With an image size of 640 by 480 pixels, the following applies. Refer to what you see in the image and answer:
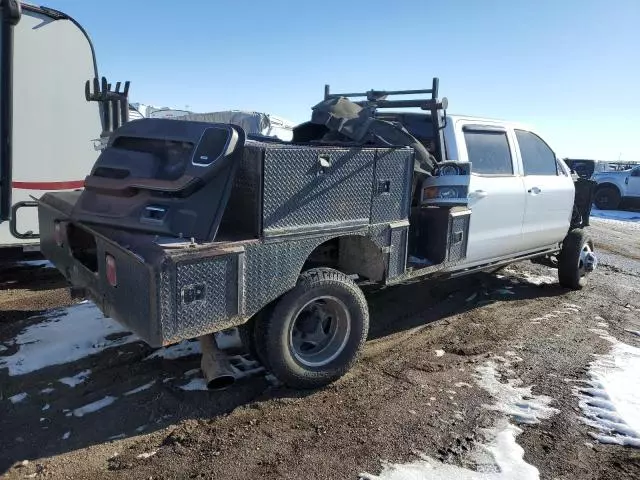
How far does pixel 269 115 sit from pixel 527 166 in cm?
1501

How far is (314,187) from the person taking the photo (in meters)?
3.84

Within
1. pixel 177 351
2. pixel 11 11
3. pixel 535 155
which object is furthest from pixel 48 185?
pixel 535 155

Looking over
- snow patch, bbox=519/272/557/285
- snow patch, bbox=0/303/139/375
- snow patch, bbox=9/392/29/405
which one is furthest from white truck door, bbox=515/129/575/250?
snow patch, bbox=9/392/29/405

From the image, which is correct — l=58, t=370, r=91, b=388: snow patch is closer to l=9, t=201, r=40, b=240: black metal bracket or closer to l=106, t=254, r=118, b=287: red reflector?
l=106, t=254, r=118, b=287: red reflector

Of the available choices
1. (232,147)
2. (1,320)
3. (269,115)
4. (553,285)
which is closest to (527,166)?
(553,285)

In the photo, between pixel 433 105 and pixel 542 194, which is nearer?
pixel 433 105

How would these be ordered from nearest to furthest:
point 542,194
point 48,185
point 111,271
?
point 111,271 < point 48,185 < point 542,194

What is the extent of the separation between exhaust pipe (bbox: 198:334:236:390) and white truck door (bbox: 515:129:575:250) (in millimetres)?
4023

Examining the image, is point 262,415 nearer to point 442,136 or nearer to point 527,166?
point 442,136

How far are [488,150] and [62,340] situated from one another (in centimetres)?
459

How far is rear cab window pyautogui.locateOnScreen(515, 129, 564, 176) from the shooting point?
6347 mm

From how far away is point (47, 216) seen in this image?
4.51 meters

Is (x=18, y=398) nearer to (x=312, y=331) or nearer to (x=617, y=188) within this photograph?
(x=312, y=331)

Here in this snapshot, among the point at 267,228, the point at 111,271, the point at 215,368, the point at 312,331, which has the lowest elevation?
the point at 215,368
